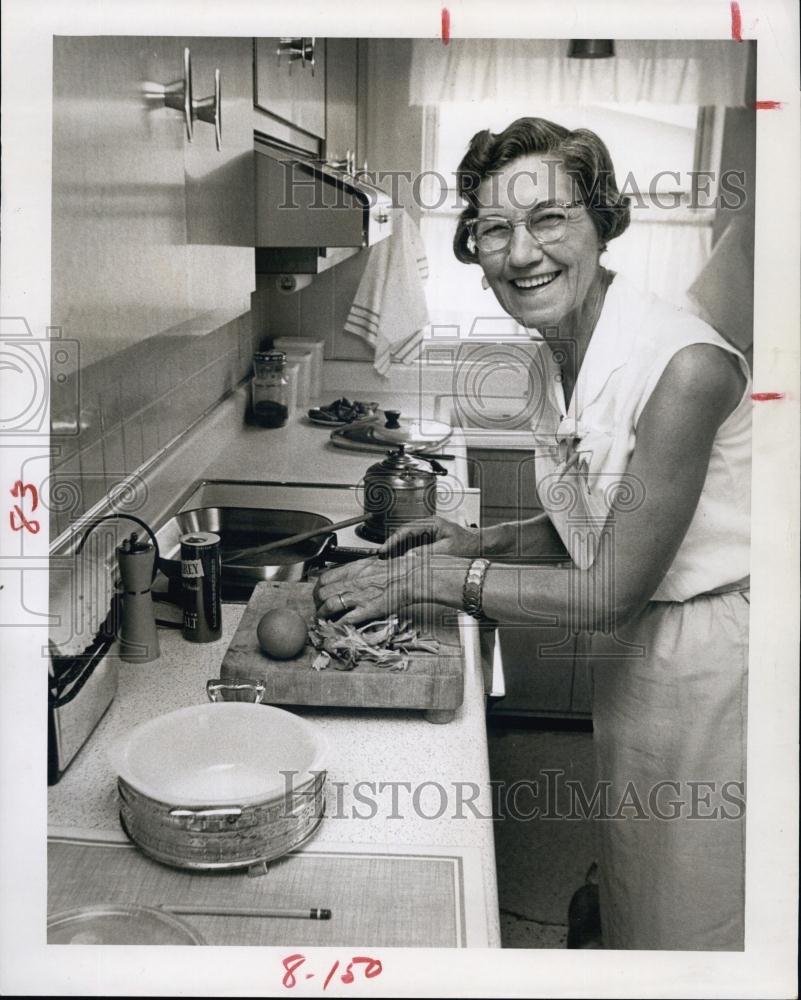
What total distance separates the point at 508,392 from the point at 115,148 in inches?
29.1

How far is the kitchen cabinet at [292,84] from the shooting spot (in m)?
1.17

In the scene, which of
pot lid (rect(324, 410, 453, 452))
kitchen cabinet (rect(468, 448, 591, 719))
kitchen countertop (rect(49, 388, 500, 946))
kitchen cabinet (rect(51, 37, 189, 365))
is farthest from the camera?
kitchen cabinet (rect(468, 448, 591, 719))

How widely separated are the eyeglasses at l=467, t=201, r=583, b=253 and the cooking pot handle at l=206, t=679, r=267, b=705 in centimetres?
56

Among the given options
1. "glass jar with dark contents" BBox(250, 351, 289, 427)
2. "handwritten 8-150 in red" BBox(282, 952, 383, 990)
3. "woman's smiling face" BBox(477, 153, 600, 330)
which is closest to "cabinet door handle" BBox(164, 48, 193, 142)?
"woman's smiling face" BBox(477, 153, 600, 330)

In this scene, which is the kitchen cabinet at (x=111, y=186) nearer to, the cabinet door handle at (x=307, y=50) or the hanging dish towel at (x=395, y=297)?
the cabinet door handle at (x=307, y=50)

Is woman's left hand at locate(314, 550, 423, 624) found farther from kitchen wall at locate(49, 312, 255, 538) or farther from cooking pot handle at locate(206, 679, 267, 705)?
kitchen wall at locate(49, 312, 255, 538)

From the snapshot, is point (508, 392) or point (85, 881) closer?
point (85, 881)

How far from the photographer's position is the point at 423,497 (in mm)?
1644

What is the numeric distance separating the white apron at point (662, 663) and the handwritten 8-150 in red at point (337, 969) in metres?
0.37

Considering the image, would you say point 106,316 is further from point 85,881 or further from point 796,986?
point 796,986

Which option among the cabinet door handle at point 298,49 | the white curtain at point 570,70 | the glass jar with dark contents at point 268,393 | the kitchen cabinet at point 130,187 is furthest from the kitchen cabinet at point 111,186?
the glass jar with dark contents at point 268,393

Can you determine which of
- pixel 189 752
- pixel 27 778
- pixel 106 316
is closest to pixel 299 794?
pixel 189 752

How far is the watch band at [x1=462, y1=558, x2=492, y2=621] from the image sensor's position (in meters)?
1.26

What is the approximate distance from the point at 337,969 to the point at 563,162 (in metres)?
0.86
